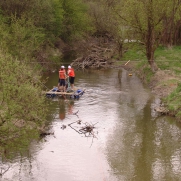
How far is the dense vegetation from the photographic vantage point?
11695 millimetres

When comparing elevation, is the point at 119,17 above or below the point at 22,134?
above

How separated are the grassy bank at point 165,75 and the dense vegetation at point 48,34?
0.52 metres

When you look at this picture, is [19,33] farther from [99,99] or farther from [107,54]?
[107,54]

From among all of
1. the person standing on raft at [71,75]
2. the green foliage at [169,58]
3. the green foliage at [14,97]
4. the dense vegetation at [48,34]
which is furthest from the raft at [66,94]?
the green foliage at [169,58]

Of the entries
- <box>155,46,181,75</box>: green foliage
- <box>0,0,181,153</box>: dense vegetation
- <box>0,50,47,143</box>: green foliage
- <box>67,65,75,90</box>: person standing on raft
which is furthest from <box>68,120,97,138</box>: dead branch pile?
<box>155,46,181,75</box>: green foliage

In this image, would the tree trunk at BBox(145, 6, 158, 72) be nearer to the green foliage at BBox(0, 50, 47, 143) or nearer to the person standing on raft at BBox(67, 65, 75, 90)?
the person standing on raft at BBox(67, 65, 75, 90)

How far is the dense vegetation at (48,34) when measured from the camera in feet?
38.4

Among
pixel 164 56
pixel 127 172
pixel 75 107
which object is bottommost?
pixel 127 172

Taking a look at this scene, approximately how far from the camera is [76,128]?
1819cm

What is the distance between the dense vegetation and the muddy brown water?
5.73ft

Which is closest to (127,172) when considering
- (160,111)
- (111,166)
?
(111,166)

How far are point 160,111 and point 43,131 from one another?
764cm

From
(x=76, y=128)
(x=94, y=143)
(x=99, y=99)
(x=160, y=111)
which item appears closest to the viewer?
Answer: (x=94, y=143)

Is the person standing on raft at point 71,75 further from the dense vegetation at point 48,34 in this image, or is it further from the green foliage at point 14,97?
the green foliage at point 14,97
